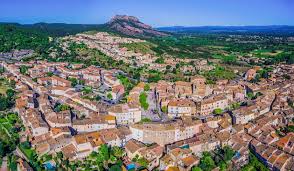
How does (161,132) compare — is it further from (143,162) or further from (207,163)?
(207,163)

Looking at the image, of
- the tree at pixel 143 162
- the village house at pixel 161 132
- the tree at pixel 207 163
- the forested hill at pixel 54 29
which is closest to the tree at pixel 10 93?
the village house at pixel 161 132

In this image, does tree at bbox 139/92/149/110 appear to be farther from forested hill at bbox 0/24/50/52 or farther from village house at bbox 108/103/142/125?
forested hill at bbox 0/24/50/52

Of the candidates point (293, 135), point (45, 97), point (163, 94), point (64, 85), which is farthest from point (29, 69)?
point (293, 135)

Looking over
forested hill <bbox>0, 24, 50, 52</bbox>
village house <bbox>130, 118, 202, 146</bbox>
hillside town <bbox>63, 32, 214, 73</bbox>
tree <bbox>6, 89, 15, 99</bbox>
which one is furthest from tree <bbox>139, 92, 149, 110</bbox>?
forested hill <bbox>0, 24, 50, 52</bbox>

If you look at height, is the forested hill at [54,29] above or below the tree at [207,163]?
above

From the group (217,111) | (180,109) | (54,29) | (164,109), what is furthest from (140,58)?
(54,29)

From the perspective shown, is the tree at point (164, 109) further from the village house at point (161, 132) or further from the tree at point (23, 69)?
the tree at point (23, 69)
